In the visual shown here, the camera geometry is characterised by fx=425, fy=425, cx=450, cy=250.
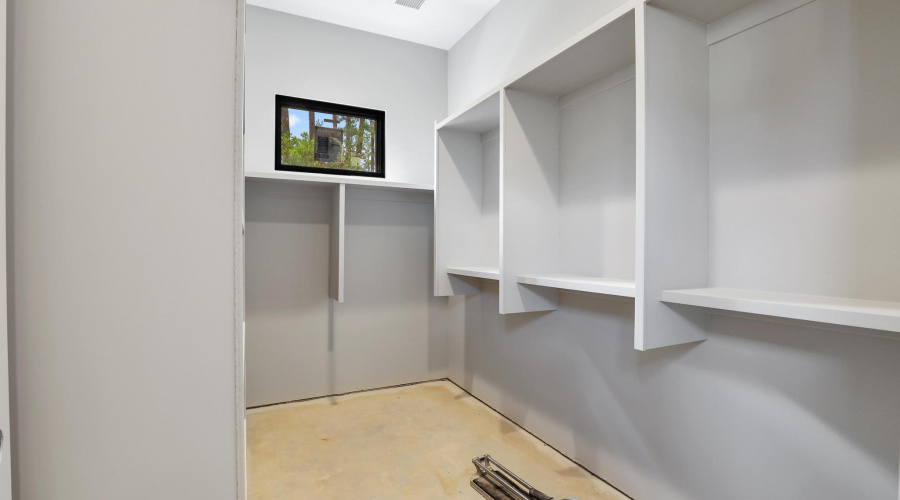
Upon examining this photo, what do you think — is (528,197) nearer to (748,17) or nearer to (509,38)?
(748,17)

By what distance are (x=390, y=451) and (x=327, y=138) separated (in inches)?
66.6

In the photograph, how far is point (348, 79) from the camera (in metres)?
2.55

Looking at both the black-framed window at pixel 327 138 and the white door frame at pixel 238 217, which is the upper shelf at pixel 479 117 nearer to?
the black-framed window at pixel 327 138

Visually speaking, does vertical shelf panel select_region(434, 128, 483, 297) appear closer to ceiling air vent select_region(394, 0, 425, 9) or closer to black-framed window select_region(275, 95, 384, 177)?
black-framed window select_region(275, 95, 384, 177)

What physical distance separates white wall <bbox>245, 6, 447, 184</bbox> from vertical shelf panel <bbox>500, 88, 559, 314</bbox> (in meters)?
1.10

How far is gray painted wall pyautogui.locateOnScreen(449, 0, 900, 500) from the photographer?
93 centimetres

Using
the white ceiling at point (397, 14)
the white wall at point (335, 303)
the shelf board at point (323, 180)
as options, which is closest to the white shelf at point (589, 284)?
the shelf board at point (323, 180)

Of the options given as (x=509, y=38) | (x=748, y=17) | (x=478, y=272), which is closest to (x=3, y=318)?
(x=478, y=272)

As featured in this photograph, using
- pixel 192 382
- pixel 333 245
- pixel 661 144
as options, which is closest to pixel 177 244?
pixel 192 382

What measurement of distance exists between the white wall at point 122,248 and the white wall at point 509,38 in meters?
1.35

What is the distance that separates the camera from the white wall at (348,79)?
235 cm

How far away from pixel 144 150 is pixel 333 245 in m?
1.60

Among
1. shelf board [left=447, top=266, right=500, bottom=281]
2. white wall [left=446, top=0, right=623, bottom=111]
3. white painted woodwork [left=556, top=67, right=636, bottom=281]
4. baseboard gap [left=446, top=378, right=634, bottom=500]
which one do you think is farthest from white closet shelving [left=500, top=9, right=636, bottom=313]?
baseboard gap [left=446, top=378, right=634, bottom=500]

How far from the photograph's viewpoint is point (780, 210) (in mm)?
1087
